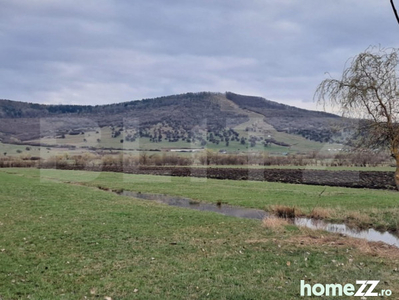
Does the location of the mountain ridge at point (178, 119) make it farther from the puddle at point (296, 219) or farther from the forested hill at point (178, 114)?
the puddle at point (296, 219)

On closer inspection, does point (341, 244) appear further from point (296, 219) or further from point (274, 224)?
point (296, 219)

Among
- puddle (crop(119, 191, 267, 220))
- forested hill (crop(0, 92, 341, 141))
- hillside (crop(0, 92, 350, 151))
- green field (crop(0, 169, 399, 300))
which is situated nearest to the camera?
green field (crop(0, 169, 399, 300))

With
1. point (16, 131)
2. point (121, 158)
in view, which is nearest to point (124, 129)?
point (16, 131)

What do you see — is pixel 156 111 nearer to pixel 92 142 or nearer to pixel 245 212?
pixel 92 142

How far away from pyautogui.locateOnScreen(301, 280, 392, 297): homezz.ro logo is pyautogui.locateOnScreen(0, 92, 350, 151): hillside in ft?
323

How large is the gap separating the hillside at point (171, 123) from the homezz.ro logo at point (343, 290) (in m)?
98.5

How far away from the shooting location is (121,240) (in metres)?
12.4

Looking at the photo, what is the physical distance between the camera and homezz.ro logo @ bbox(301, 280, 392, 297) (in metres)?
7.68

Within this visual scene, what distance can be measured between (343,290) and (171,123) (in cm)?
15874

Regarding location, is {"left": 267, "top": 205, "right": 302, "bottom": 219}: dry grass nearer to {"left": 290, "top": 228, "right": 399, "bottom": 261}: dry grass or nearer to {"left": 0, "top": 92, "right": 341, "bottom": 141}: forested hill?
{"left": 290, "top": 228, "right": 399, "bottom": 261}: dry grass

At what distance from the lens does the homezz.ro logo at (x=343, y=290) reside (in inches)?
302

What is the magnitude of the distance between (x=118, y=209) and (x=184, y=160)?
5803cm

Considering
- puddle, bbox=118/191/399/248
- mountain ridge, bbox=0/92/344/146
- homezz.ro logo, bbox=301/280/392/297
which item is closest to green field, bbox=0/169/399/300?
homezz.ro logo, bbox=301/280/392/297

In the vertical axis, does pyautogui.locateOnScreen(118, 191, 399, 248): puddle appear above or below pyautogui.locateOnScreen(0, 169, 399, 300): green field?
below
